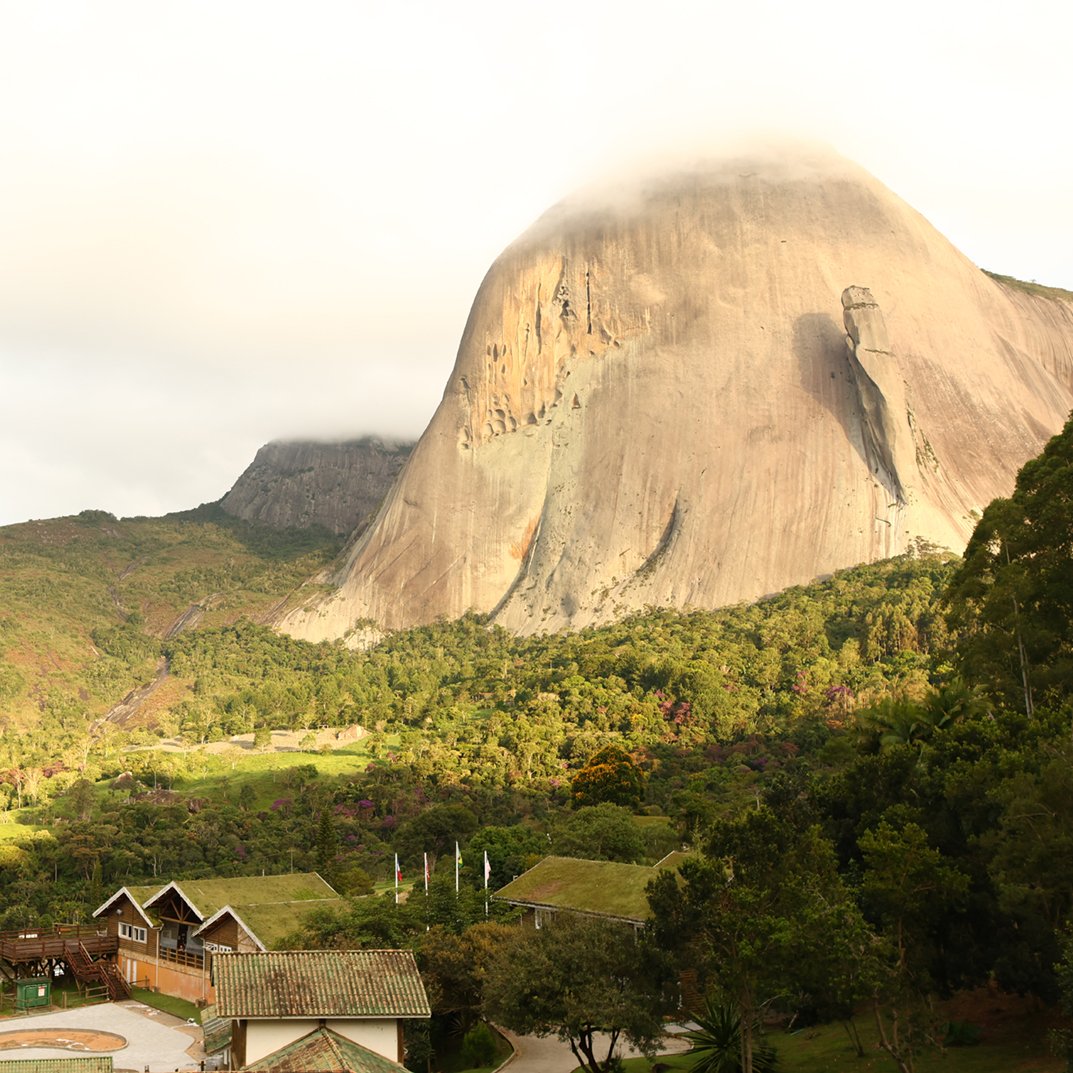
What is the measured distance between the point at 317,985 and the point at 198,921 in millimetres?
14439

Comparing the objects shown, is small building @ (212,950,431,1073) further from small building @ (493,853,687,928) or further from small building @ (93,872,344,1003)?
small building @ (93,872,344,1003)

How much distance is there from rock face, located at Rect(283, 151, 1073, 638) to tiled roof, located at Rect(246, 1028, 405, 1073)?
67.9 metres

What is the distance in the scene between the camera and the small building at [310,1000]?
2044cm

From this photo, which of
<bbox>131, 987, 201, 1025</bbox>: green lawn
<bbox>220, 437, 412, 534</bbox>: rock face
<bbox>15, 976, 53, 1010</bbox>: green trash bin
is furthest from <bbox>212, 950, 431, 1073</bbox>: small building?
<bbox>220, 437, 412, 534</bbox>: rock face

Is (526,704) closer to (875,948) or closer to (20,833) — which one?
(20,833)

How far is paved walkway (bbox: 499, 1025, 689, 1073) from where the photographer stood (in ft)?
83.3

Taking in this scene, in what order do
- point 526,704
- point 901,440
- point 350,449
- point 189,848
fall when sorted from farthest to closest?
point 350,449, point 901,440, point 526,704, point 189,848

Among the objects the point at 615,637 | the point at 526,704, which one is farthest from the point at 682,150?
the point at 526,704

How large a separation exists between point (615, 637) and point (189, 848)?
37.7 metres

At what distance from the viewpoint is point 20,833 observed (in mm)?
52594

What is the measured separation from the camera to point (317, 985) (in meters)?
21.1

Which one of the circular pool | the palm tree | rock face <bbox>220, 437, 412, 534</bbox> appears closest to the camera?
the palm tree

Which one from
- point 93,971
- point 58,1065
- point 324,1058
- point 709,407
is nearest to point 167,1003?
point 93,971

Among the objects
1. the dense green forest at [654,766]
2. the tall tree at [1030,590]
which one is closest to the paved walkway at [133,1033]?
the dense green forest at [654,766]
